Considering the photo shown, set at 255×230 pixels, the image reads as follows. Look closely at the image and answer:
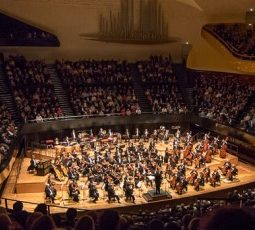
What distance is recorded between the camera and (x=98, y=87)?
2155cm

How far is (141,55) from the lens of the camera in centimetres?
2450

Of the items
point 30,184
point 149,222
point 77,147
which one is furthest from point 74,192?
point 149,222

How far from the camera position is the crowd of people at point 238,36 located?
19844 millimetres

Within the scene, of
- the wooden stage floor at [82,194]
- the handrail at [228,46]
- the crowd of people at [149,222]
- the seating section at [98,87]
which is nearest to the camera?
the crowd of people at [149,222]

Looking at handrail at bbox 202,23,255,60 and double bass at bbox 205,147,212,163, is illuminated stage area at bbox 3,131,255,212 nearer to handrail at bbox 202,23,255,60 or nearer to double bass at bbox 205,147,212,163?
double bass at bbox 205,147,212,163

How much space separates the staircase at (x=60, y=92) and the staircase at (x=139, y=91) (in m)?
4.01

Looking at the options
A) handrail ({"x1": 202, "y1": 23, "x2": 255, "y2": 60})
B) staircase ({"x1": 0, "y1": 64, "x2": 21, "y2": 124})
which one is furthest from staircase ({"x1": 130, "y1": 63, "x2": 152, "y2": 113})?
staircase ({"x1": 0, "y1": 64, "x2": 21, "y2": 124})

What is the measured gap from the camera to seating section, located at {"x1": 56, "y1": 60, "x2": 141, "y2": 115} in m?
20.5

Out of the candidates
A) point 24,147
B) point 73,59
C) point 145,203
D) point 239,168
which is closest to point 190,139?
point 239,168

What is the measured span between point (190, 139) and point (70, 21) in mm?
9440

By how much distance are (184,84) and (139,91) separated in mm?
2927

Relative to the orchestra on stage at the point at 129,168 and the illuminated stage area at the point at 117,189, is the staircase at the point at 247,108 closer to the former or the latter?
the orchestra on stage at the point at 129,168

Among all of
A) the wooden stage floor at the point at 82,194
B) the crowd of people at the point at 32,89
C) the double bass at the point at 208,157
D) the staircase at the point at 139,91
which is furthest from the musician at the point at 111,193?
the staircase at the point at 139,91

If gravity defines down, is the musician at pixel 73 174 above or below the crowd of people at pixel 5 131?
below
